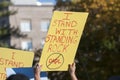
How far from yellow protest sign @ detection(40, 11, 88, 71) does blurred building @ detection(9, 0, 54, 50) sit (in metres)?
65.6

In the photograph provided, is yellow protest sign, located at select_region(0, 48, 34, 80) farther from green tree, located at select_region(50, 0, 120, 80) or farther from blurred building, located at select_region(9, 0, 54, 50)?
blurred building, located at select_region(9, 0, 54, 50)

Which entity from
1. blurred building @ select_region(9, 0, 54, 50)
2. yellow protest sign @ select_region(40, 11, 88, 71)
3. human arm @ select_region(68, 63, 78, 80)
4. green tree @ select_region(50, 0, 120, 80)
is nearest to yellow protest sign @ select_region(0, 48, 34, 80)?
yellow protest sign @ select_region(40, 11, 88, 71)

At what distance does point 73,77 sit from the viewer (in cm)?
746

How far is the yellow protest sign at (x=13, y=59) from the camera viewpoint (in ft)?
29.8

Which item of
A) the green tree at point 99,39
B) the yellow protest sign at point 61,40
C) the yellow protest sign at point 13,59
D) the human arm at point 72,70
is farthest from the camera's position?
the green tree at point 99,39

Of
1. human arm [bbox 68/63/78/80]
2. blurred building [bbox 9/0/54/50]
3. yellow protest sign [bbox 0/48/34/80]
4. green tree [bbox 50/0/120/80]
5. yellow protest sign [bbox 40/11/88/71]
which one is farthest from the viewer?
blurred building [bbox 9/0/54/50]

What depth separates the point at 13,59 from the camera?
9.16m

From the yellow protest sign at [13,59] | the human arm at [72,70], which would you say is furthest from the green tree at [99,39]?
the human arm at [72,70]

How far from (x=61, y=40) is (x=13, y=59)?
30.6 inches

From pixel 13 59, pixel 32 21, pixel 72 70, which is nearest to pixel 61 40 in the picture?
pixel 13 59

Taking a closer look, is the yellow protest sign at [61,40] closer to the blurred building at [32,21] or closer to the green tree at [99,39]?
the green tree at [99,39]

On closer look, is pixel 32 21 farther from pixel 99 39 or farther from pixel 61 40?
pixel 61 40

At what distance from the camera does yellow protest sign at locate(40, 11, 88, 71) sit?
28.3 ft

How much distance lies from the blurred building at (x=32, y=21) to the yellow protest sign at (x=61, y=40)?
65.6 m
